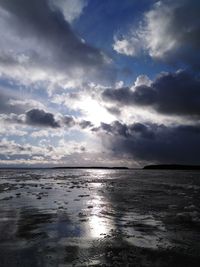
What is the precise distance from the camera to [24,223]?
1323cm

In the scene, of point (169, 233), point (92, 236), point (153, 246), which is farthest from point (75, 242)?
point (169, 233)

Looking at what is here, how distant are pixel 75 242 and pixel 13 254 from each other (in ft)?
7.45

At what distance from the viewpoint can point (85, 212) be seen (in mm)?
16531

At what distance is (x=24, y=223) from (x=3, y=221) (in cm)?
121

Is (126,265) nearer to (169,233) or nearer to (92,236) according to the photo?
(92,236)

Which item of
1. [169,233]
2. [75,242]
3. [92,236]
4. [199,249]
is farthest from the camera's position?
[169,233]

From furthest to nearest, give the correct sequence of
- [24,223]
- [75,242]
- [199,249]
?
[24,223] < [75,242] < [199,249]

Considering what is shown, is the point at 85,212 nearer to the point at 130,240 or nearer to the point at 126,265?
the point at 130,240

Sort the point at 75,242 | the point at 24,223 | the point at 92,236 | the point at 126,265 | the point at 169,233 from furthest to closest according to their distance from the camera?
the point at 24,223 → the point at 169,233 → the point at 92,236 → the point at 75,242 → the point at 126,265

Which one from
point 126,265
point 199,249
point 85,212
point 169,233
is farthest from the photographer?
point 85,212

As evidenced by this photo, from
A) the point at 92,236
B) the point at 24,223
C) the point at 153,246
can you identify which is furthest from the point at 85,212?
the point at 153,246

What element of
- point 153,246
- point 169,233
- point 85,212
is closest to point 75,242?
point 153,246

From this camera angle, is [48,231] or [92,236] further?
[48,231]

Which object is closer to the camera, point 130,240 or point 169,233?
point 130,240
